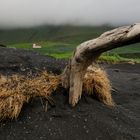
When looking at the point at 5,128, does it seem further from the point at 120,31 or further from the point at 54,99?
the point at 120,31

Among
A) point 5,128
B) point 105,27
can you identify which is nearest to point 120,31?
point 5,128

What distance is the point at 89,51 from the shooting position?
8188mm

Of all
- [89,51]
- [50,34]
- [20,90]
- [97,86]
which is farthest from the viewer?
[50,34]

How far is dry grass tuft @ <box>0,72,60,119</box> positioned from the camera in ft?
26.9

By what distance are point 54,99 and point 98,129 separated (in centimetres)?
96

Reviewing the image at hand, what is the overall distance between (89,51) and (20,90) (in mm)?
1377

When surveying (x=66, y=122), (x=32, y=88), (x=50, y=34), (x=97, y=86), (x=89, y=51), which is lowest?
(x=50, y=34)

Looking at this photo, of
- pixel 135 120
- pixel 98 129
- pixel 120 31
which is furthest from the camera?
pixel 135 120

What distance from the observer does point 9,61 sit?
34.6ft

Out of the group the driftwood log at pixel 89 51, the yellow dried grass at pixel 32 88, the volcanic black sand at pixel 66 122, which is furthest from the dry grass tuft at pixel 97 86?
the driftwood log at pixel 89 51

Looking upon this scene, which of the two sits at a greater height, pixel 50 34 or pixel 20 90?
pixel 20 90

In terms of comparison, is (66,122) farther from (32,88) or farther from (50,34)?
(50,34)

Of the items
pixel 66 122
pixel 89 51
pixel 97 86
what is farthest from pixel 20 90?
pixel 97 86

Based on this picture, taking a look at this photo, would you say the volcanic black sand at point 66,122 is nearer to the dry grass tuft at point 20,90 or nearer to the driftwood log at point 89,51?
the dry grass tuft at point 20,90
